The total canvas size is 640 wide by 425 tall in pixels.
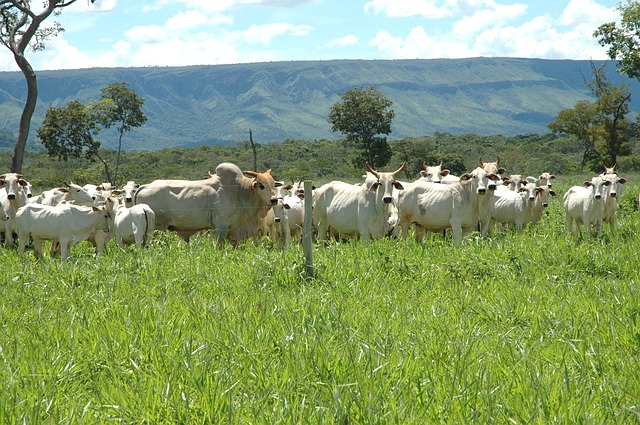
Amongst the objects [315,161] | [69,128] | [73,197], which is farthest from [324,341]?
[315,161]

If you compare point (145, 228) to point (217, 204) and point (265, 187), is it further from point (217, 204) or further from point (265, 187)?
point (265, 187)

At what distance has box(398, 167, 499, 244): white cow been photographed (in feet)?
43.7

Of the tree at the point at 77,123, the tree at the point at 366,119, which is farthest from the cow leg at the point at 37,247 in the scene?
the tree at the point at 366,119

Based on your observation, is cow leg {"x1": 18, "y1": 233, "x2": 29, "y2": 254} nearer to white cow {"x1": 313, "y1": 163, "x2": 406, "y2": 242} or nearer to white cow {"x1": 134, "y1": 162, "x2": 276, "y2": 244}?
white cow {"x1": 134, "y1": 162, "x2": 276, "y2": 244}

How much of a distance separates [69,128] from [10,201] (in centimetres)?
3832

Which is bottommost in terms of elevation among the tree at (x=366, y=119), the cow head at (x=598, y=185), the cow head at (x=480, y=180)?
the tree at (x=366, y=119)

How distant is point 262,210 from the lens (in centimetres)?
1360

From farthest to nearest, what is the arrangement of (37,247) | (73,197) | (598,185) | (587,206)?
(73,197) → (598,185) → (587,206) → (37,247)

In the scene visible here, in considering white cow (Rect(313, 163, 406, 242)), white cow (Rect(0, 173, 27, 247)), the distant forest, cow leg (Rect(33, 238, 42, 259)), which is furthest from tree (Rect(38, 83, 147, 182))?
cow leg (Rect(33, 238, 42, 259))

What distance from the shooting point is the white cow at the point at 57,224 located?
474 inches

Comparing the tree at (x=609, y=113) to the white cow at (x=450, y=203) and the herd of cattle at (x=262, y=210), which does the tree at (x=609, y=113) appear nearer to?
the herd of cattle at (x=262, y=210)

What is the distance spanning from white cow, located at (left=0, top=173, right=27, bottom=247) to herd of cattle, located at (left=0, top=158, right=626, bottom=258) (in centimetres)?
2

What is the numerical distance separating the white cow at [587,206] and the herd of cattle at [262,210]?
0.06 feet

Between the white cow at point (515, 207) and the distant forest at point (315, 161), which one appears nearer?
the white cow at point (515, 207)
